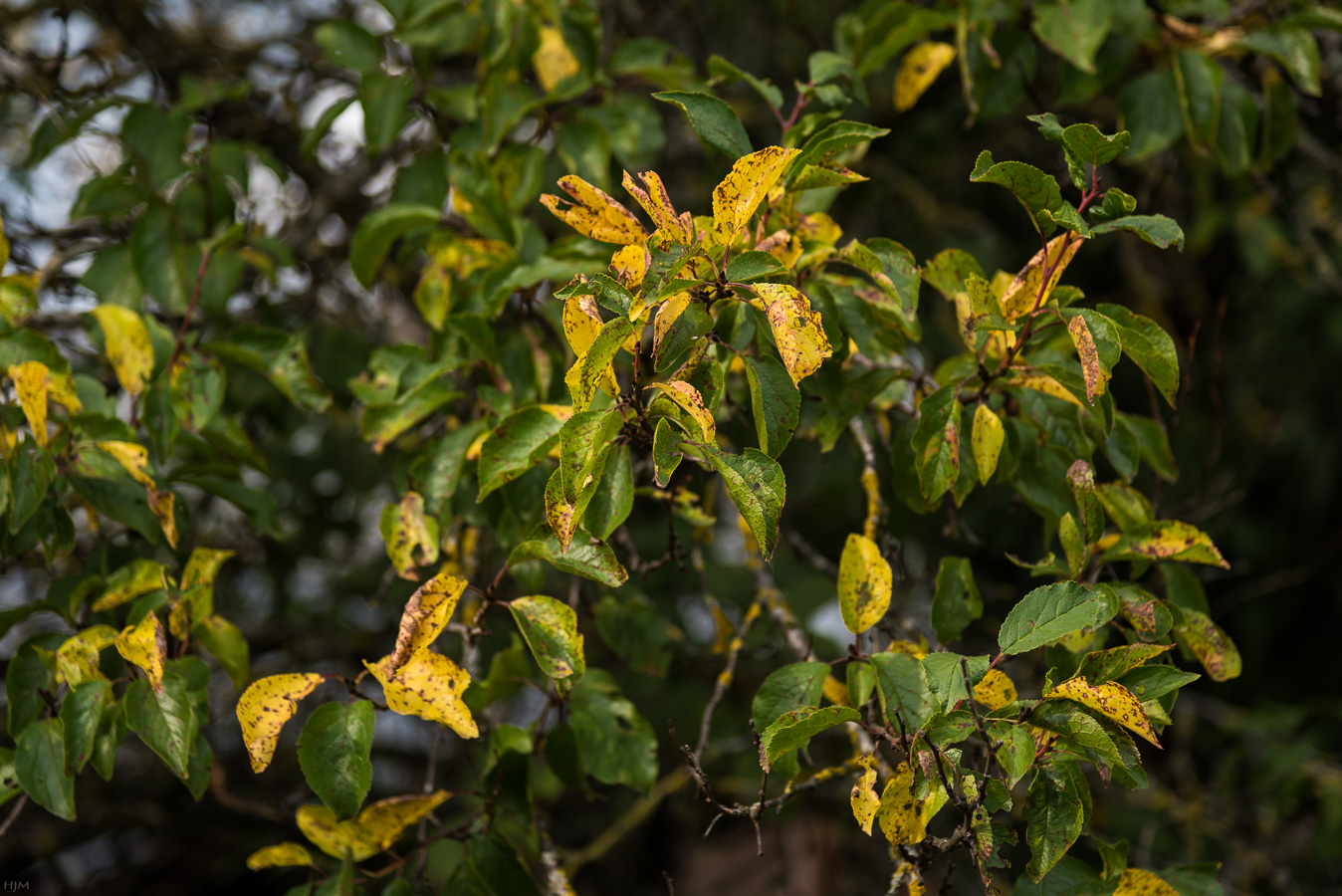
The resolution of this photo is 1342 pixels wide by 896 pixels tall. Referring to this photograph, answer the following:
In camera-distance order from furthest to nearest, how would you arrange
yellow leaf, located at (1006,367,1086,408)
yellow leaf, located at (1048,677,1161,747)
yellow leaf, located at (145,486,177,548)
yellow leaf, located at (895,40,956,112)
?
yellow leaf, located at (895,40,956,112), yellow leaf, located at (145,486,177,548), yellow leaf, located at (1006,367,1086,408), yellow leaf, located at (1048,677,1161,747)

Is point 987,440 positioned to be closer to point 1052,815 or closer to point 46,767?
point 1052,815

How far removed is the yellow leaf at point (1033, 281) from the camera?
2.69 feet

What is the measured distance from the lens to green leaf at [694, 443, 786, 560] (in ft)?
2.33

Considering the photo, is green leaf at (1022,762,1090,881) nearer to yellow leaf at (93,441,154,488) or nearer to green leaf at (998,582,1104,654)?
green leaf at (998,582,1104,654)

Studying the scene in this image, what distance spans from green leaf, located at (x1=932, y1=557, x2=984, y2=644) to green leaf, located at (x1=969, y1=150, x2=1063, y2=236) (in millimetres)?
354

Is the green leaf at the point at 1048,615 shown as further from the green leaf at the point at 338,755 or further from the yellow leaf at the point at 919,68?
the yellow leaf at the point at 919,68

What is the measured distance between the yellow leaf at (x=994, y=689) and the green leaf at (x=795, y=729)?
11 cm

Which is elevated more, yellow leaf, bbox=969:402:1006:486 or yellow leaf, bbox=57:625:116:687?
yellow leaf, bbox=969:402:1006:486

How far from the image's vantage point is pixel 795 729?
736mm

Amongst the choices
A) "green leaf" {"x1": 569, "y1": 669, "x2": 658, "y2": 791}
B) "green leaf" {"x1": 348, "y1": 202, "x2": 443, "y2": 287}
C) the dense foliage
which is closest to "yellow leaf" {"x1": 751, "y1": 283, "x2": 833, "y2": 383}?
the dense foliage

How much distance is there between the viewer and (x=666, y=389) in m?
0.72

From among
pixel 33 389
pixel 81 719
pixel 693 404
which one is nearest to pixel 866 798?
pixel 693 404

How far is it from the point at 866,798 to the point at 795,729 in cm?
9

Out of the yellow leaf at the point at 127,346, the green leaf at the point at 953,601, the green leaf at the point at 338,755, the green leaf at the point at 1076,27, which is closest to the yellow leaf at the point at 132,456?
the yellow leaf at the point at 127,346
